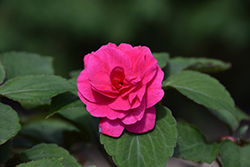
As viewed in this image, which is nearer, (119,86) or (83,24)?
(119,86)

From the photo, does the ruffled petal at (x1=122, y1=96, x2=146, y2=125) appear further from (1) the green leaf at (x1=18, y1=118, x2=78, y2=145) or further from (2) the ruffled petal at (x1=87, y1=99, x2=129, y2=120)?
(1) the green leaf at (x1=18, y1=118, x2=78, y2=145)

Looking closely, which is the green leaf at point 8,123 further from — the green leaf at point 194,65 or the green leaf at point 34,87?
the green leaf at point 194,65

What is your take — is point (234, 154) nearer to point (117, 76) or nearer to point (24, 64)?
point (117, 76)

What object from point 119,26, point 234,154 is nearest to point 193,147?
point 234,154

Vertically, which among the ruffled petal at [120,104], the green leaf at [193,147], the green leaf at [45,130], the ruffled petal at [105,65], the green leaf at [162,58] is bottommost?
the green leaf at [45,130]

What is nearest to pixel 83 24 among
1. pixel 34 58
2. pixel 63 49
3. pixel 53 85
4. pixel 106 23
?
pixel 106 23

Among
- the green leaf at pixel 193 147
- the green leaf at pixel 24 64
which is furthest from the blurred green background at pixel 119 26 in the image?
the green leaf at pixel 193 147

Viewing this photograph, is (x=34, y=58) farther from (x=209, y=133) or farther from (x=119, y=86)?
(x=209, y=133)
